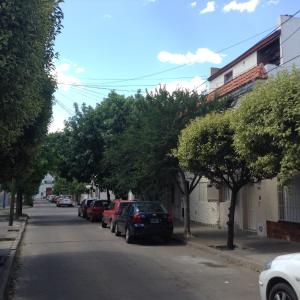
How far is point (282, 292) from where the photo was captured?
699cm

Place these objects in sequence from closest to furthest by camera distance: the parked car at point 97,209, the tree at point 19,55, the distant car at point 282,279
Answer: the tree at point 19,55 < the distant car at point 282,279 < the parked car at point 97,209

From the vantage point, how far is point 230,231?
16.0 metres

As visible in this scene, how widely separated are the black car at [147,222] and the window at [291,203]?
4.24 metres

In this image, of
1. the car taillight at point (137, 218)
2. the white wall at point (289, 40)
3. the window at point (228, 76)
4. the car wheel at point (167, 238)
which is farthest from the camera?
the window at point (228, 76)

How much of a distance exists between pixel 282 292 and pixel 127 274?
5.63m

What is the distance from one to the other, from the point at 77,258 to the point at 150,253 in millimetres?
2478

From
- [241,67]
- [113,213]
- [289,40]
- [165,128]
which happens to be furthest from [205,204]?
[289,40]

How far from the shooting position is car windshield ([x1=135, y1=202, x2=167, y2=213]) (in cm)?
1953

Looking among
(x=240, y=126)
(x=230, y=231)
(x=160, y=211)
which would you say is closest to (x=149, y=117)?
(x=160, y=211)

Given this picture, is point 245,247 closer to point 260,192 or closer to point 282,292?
point 260,192

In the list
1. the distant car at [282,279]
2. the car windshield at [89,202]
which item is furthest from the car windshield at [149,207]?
the car windshield at [89,202]

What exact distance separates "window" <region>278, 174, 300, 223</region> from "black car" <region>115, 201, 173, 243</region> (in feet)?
13.9

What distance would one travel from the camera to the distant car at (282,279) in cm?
668

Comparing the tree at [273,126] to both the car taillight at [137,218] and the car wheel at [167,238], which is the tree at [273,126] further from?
the car wheel at [167,238]
